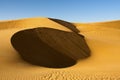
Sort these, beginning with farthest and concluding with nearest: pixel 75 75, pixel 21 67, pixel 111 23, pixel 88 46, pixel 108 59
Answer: pixel 111 23, pixel 88 46, pixel 108 59, pixel 21 67, pixel 75 75

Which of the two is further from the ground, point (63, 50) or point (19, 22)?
point (19, 22)

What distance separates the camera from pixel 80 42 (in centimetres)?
2239

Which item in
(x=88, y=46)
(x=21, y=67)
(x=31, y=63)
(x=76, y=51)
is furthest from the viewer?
(x=88, y=46)

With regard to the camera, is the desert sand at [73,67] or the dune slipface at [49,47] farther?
the dune slipface at [49,47]

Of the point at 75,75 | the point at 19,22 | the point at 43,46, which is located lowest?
the point at 75,75

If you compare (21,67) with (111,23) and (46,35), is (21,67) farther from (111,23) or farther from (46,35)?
(111,23)

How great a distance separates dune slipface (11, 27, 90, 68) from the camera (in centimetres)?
1772

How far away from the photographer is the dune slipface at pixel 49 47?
58.1 feet

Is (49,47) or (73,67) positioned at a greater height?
(49,47)

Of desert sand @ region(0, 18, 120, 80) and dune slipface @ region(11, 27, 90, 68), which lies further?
dune slipface @ region(11, 27, 90, 68)

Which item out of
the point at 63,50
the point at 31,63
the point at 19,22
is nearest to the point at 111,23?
the point at 19,22

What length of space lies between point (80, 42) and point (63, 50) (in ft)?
10.4

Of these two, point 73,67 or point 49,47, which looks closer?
point 73,67

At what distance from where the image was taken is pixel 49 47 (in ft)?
63.8
